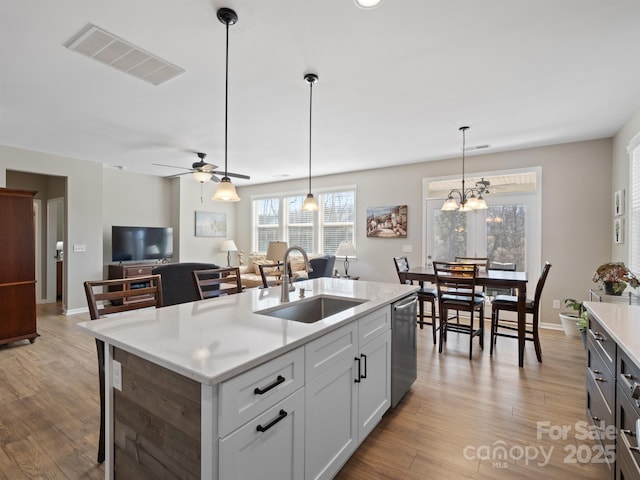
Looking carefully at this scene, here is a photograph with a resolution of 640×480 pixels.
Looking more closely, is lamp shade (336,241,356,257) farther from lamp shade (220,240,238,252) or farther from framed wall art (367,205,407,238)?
A: lamp shade (220,240,238,252)

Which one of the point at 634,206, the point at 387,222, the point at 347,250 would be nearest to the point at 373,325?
the point at 634,206

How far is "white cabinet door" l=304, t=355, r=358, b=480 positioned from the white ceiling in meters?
2.07

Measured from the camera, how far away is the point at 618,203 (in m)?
3.76

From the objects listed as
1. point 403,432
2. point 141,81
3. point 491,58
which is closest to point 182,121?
point 141,81

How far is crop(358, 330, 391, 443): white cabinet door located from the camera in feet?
6.13

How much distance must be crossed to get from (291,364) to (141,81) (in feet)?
9.10

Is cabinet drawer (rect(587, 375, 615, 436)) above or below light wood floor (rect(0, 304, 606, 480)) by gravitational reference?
above

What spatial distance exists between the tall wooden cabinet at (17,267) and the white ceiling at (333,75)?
3.15 ft

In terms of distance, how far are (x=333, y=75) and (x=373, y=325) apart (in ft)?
6.62

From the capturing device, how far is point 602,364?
1716 mm

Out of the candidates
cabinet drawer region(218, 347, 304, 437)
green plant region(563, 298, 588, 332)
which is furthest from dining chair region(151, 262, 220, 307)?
green plant region(563, 298, 588, 332)

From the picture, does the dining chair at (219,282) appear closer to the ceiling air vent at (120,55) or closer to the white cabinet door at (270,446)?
the white cabinet door at (270,446)

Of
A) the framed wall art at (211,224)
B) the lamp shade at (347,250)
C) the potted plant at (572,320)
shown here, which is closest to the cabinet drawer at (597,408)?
the potted plant at (572,320)

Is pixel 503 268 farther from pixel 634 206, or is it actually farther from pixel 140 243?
pixel 140 243
